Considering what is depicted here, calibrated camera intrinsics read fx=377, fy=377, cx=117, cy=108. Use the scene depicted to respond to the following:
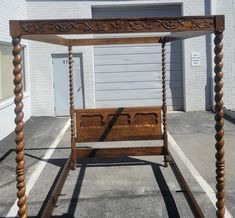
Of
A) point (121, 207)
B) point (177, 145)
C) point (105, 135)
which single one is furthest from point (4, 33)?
point (121, 207)

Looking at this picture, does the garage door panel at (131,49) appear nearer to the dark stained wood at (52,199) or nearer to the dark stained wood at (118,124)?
the dark stained wood at (118,124)

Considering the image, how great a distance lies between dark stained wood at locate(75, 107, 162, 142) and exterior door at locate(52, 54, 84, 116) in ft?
20.9

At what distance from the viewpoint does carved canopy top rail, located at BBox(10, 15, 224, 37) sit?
3.62 m

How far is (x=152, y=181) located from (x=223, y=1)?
927 cm

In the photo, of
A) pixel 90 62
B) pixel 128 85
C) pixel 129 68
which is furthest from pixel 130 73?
pixel 90 62

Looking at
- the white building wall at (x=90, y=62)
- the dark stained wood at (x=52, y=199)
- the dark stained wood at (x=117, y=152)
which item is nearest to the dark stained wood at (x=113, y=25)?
the dark stained wood at (x=52, y=199)

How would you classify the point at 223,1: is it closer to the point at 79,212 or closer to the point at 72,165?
the point at 72,165

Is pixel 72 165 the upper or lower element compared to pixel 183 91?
lower

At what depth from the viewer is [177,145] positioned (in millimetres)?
8992

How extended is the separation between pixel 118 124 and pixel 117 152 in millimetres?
558

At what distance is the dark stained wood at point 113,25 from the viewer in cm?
362

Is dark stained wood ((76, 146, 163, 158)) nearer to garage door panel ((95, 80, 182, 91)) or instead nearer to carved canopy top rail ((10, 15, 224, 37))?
carved canopy top rail ((10, 15, 224, 37))

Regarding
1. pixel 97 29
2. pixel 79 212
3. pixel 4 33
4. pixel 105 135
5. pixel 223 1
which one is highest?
pixel 223 1

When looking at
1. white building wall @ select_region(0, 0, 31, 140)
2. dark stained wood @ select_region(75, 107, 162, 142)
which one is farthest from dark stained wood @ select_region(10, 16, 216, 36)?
white building wall @ select_region(0, 0, 31, 140)
